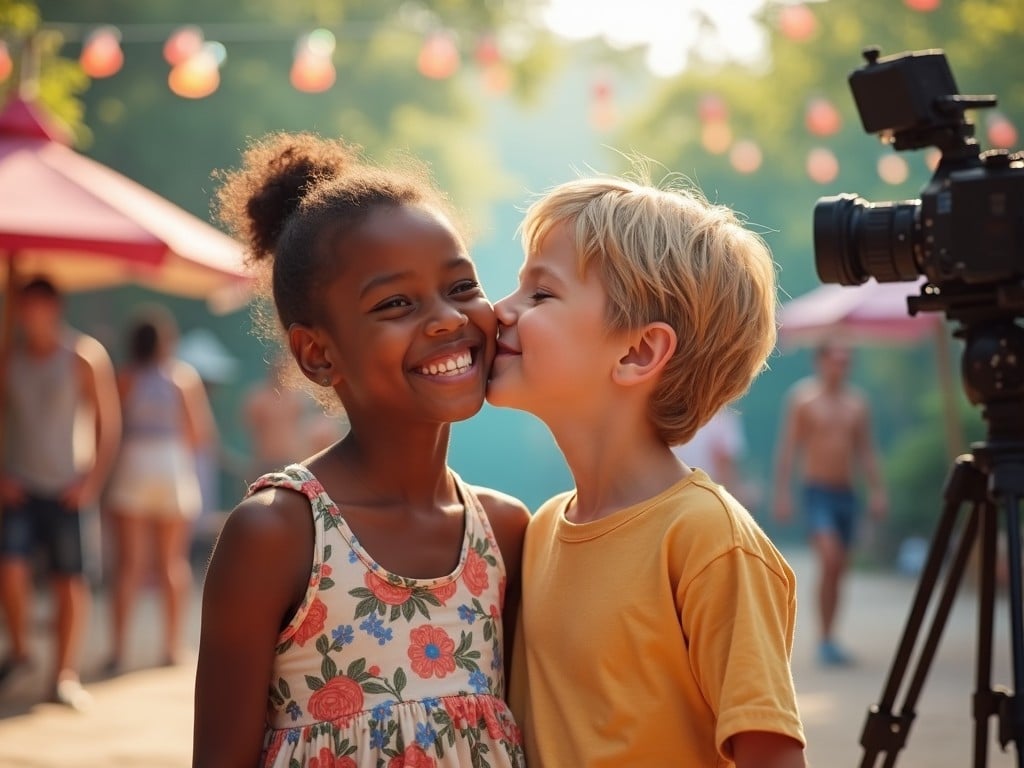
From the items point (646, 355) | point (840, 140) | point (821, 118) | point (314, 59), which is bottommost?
point (646, 355)

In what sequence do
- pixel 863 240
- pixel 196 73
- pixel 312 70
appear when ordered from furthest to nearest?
1. pixel 312 70
2. pixel 196 73
3. pixel 863 240

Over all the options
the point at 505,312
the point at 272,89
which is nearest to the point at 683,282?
the point at 505,312

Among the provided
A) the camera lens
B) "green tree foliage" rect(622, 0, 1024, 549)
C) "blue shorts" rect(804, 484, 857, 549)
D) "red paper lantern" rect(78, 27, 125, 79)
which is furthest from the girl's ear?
"green tree foliage" rect(622, 0, 1024, 549)

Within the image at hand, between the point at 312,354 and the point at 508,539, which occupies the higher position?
the point at 312,354

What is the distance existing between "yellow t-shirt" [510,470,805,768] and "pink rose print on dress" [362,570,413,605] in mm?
250

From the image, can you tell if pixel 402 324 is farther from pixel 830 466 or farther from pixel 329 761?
pixel 830 466

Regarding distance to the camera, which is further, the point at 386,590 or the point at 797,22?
the point at 797,22

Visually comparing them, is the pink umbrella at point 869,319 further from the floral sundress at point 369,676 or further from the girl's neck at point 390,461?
the floral sundress at point 369,676

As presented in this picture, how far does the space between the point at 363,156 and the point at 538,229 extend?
474mm

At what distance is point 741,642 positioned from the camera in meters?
2.09

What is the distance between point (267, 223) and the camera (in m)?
2.59

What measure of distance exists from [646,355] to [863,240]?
681mm

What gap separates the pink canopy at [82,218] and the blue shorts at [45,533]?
1.29 m

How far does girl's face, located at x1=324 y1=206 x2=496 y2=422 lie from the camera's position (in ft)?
7.68
